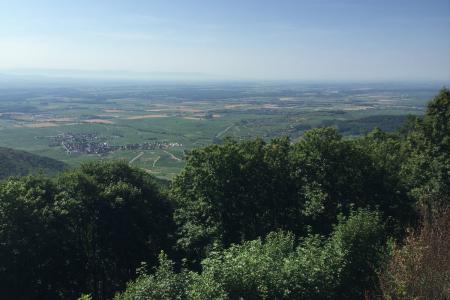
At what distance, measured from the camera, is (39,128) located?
155750mm

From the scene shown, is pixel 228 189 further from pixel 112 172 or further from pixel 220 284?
pixel 220 284

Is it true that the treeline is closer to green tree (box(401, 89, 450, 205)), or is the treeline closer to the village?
green tree (box(401, 89, 450, 205))

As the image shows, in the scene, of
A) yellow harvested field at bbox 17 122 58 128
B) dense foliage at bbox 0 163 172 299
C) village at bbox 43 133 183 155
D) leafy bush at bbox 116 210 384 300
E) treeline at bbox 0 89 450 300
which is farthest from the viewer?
yellow harvested field at bbox 17 122 58 128

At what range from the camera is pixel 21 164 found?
231 feet

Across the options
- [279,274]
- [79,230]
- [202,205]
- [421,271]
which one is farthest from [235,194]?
[421,271]

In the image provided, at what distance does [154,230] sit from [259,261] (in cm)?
1375

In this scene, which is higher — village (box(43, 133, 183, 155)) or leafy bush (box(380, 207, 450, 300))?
leafy bush (box(380, 207, 450, 300))

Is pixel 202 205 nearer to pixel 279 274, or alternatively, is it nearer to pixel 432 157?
pixel 279 274

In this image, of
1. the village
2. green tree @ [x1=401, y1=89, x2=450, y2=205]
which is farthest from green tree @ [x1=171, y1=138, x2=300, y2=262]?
the village

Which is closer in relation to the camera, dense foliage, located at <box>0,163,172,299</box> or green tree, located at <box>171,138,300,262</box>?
dense foliage, located at <box>0,163,172,299</box>

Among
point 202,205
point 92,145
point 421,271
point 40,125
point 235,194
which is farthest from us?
point 40,125

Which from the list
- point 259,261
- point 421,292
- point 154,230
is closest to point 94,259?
point 154,230

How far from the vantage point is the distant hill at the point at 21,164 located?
2539 inches

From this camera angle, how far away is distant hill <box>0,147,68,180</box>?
64500 mm
